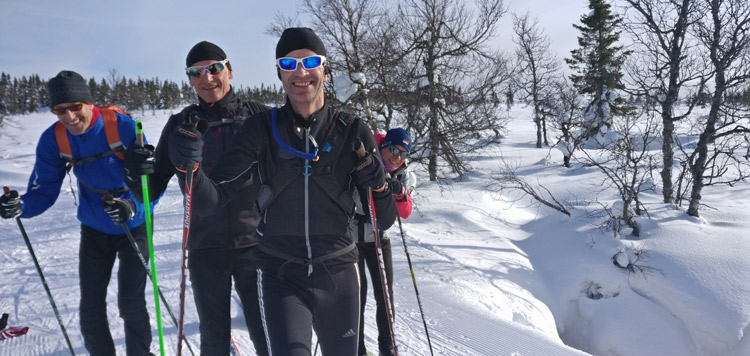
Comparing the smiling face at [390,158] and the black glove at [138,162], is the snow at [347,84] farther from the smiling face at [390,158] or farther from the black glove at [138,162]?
the black glove at [138,162]

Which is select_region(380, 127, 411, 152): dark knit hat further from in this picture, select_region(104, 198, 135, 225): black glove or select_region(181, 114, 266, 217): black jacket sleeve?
select_region(104, 198, 135, 225): black glove

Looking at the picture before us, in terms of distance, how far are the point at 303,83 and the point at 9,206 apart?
6.85ft

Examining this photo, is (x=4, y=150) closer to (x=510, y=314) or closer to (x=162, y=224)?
(x=162, y=224)

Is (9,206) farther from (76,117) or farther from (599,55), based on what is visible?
(599,55)

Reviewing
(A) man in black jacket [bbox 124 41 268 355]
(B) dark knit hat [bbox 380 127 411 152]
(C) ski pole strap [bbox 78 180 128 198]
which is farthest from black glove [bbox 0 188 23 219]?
(B) dark knit hat [bbox 380 127 411 152]

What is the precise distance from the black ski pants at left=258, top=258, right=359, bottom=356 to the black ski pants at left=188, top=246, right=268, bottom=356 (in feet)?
1.71

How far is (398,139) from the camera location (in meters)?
3.18

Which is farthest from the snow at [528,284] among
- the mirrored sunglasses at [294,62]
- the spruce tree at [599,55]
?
the spruce tree at [599,55]

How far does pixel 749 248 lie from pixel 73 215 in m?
13.1

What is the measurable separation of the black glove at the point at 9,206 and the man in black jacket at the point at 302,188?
144 centimetres

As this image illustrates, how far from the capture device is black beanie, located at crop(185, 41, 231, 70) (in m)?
2.50

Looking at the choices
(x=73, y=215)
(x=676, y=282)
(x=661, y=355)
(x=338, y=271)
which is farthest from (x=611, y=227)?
(x=73, y=215)

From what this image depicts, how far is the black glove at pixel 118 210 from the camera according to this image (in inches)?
91.3

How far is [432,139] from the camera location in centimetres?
1022
